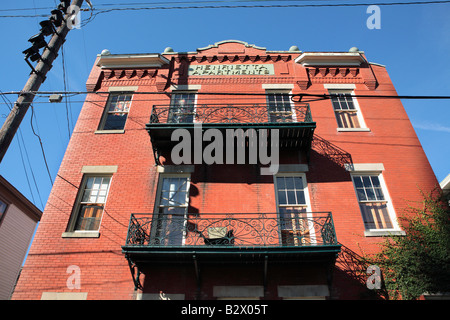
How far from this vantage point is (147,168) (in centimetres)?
1141

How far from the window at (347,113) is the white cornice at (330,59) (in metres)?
1.56

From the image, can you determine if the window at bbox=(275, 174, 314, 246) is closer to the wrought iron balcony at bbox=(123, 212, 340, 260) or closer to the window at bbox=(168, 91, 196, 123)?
the wrought iron balcony at bbox=(123, 212, 340, 260)

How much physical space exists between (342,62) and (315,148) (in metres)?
5.11

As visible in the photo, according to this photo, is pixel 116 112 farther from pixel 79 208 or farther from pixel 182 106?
pixel 79 208

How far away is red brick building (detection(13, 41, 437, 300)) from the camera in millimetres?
8945

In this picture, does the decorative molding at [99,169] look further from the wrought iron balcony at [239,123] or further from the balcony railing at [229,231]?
the balcony railing at [229,231]

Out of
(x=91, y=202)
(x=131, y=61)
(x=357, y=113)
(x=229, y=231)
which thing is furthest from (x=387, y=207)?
(x=131, y=61)

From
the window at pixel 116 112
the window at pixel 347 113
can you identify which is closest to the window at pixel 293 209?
the window at pixel 347 113

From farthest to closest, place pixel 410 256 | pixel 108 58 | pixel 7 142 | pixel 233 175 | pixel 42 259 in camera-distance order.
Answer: pixel 108 58
pixel 233 175
pixel 42 259
pixel 410 256
pixel 7 142

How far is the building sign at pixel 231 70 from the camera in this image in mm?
14227

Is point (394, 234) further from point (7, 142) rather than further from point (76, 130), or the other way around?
point (76, 130)

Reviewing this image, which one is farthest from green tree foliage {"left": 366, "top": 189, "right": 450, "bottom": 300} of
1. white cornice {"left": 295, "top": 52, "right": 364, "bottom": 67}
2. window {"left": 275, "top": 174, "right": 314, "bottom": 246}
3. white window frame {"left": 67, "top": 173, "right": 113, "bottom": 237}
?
white window frame {"left": 67, "top": 173, "right": 113, "bottom": 237}

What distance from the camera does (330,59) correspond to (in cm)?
1435

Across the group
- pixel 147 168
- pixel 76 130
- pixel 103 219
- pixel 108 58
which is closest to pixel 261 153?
pixel 147 168
